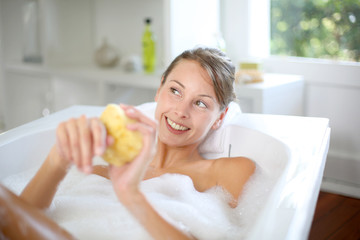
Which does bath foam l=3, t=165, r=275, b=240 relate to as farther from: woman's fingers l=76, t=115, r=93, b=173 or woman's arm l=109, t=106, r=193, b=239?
woman's fingers l=76, t=115, r=93, b=173

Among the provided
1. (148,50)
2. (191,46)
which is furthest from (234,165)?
(148,50)

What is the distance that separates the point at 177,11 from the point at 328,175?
4.19 feet

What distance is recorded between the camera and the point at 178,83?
1.44 meters

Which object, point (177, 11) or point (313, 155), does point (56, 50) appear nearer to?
point (177, 11)

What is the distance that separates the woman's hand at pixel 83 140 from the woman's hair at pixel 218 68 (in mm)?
620

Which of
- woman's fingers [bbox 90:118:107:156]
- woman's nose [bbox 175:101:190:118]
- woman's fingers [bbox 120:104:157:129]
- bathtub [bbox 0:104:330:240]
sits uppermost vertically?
woman's fingers [bbox 120:104:157:129]

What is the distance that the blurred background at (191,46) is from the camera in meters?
2.55

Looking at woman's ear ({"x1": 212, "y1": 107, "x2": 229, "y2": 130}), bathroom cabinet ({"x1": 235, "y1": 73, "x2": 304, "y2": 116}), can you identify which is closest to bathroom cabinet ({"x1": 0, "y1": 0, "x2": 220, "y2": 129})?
bathroom cabinet ({"x1": 235, "y1": 73, "x2": 304, "y2": 116})

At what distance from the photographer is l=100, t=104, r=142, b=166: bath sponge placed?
86 centimetres

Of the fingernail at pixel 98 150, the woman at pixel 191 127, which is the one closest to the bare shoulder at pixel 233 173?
the woman at pixel 191 127

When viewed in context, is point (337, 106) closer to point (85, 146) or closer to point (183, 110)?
point (183, 110)

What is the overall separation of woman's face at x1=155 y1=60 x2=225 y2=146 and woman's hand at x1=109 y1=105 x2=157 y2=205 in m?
0.52

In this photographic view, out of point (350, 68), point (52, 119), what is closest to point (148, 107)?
point (52, 119)

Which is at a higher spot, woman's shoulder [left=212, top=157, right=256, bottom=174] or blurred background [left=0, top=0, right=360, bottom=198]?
blurred background [left=0, top=0, right=360, bottom=198]
